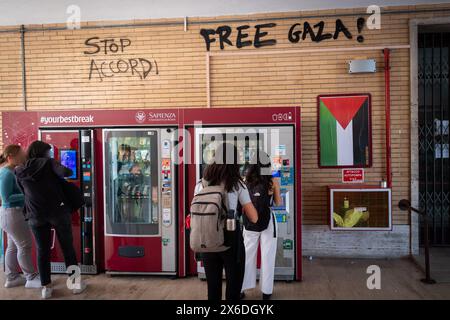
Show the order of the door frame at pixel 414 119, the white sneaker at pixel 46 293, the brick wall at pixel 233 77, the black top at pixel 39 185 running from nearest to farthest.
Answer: the black top at pixel 39 185
the white sneaker at pixel 46 293
the door frame at pixel 414 119
the brick wall at pixel 233 77

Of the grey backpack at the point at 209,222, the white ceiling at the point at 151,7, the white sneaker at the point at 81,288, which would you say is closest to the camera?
the grey backpack at the point at 209,222

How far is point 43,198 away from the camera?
4062 mm

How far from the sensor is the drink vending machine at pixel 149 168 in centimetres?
456

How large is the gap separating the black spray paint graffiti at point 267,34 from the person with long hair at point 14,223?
3.28 meters

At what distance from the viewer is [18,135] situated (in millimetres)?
4914

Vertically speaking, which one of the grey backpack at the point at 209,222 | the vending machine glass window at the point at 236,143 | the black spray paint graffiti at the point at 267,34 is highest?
the black spray paint graffiti at the point at 267,34

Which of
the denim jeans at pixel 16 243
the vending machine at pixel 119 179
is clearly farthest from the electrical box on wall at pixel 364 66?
the denim jeans at pixel 16 243

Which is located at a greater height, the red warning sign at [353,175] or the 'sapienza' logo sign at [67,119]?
the 'sapienza' logo sign at [67,119]

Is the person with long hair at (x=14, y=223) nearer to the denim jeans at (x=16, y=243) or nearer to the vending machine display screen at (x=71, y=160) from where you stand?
the denim jeans at (x=16, y=243)

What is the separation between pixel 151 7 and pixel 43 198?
3234 millimetres

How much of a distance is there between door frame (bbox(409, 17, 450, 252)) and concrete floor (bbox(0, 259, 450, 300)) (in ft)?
2.08

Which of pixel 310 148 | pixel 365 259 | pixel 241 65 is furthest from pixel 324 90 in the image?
pixel 365 259

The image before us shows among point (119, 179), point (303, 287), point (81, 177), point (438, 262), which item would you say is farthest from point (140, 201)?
point (438, 262)

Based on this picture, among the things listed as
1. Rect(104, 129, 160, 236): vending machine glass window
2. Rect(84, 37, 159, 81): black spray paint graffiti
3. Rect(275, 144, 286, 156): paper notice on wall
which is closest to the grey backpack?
Rect(275, 144, 286, 156): paper notice on wall
